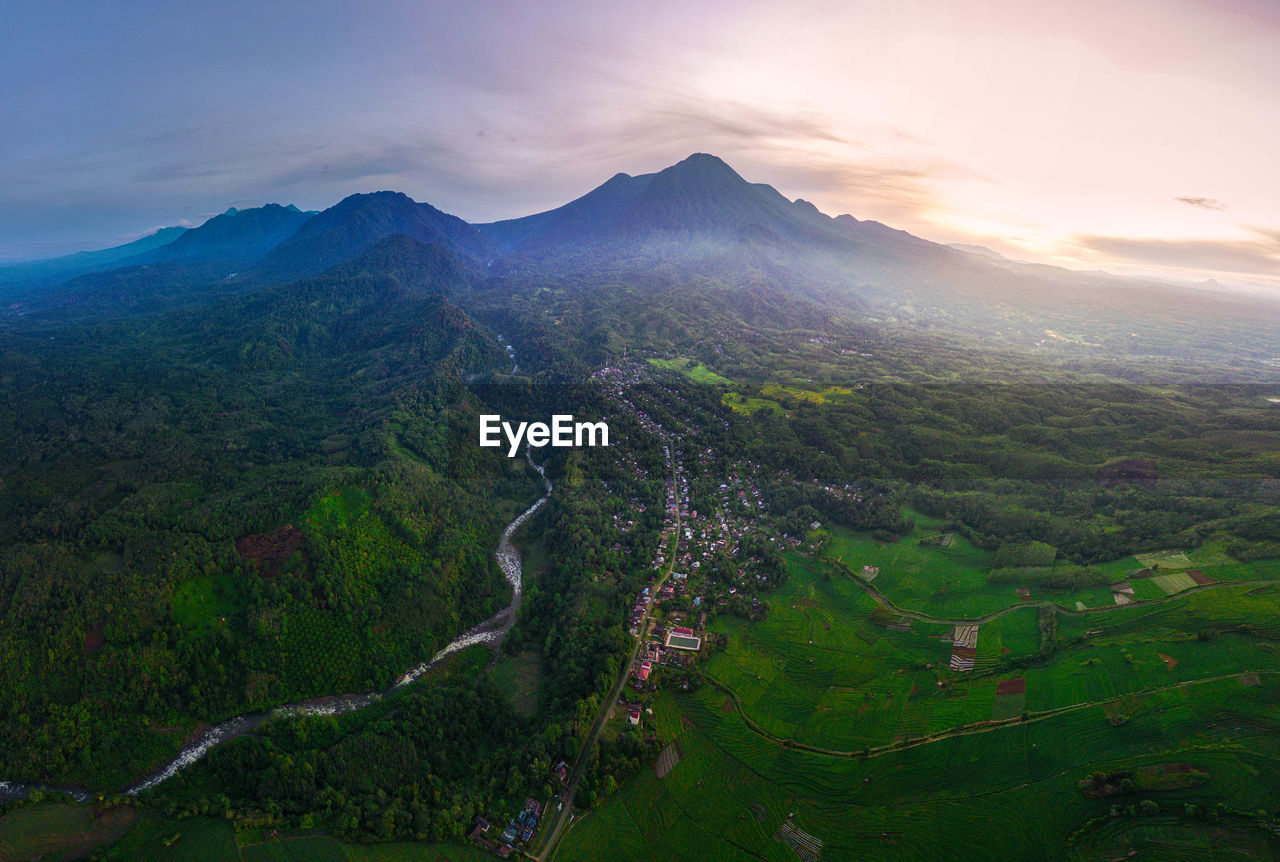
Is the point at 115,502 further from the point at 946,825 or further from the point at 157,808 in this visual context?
the point at 946,825

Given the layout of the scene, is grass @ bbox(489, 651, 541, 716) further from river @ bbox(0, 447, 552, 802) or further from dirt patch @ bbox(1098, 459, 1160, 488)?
dirt patch @ bbox(1098, 459, 1160, 488)

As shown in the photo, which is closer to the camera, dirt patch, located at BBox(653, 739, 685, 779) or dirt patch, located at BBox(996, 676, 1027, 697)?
dirt patch, located at BBox(653, 739, 685, 779)

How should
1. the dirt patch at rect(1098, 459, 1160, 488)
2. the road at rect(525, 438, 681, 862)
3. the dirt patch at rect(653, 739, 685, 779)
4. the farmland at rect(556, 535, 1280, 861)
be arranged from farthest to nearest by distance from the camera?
the dirt patch at rect(1098, 459, 1160, 488) → the dirt patch at rect(653, 739, 685, 779) → the road at rect(525, 438, 681, 862) → the farmland at rect(556, 535, 1280, 861)

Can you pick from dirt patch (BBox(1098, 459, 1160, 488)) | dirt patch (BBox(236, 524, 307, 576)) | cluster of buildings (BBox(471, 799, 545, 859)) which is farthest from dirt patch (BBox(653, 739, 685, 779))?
dirt patch (BBox(1098, 459, 1160, 488))

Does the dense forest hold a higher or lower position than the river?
higher

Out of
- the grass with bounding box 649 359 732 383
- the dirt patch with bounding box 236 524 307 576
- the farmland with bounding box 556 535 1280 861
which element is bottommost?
the farmland with bounding box 556 535 1280 861

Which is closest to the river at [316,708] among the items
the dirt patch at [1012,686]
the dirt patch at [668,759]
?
the dirt patch at [668,759]

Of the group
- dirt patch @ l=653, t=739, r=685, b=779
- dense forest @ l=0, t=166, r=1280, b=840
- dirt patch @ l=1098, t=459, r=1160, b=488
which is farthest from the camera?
dirt patch @ l=1098, t=459, r=1160, b=488
